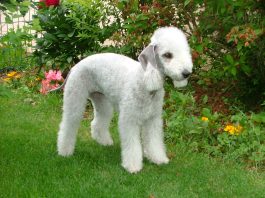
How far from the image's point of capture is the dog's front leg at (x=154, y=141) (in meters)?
4.99

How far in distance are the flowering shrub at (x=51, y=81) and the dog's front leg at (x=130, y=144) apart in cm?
251

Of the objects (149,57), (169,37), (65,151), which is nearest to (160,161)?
(65,151)

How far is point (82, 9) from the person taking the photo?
7141 millimetres

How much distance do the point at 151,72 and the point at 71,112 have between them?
1.13m

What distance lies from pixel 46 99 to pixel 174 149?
2.41 metres

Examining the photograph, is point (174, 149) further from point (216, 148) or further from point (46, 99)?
point (46, 99)

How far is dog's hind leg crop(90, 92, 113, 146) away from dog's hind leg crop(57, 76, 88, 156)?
338 mm

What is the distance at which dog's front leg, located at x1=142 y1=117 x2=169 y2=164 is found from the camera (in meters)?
4.99

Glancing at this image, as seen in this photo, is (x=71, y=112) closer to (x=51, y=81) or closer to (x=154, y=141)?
(x=154, y=141)

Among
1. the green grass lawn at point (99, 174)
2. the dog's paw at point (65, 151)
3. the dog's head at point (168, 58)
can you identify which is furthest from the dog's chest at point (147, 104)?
the dog's paw at point (65, 151)

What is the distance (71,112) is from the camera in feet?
17.0

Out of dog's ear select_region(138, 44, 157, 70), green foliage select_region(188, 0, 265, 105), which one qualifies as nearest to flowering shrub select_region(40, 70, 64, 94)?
green foliage select_region(188, 0, 265, 105)

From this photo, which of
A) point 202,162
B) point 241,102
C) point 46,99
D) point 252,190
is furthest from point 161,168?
point 46,99

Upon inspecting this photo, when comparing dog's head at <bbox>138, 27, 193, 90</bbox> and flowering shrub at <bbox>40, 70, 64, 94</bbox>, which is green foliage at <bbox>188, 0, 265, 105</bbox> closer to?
dog's head at <bbox>138, 27, 193, 90</bbox>
